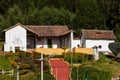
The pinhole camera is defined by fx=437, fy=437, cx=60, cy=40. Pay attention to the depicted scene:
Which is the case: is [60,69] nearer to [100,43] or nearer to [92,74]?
[92,74]

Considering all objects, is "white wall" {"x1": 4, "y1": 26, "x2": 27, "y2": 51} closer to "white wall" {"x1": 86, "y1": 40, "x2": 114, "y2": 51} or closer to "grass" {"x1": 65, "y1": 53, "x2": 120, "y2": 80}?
"white wall" {"x1": 86, "y1": 40, "x2": 114, "y2": 51}

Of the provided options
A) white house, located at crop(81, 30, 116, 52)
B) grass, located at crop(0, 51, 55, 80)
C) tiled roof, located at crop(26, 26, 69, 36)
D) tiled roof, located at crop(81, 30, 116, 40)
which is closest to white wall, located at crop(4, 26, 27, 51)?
tiled roof, located at crop(26, 26, 69, 36)

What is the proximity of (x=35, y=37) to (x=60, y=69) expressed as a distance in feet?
59.3

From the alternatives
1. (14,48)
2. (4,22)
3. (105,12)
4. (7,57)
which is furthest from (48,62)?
(105,12)

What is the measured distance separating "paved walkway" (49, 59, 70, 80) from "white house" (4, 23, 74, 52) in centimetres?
1133

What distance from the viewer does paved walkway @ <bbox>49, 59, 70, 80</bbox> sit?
2137 inches

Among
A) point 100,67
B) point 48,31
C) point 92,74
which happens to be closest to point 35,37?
point 48,31

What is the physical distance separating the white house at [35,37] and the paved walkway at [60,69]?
11328mm

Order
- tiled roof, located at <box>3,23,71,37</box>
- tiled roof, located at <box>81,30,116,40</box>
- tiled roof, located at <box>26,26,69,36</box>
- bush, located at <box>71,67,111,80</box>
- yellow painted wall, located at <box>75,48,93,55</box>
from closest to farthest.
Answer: bush, located at <box>71,67,111,80</box>, yellow painted wall, located at <box>75,48,93,55</box>, tiled roof, located at <box>81,30,116,40</box>, tiled roof, located at <box>3,23,71,37</box>, tiled roof, located at <box>26,26,69,36</box>

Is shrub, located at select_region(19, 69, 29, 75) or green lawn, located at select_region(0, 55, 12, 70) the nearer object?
shrub, located at select_region(19, 69, 29, 75)

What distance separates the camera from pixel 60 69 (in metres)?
57.2

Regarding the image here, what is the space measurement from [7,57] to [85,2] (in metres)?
39.9

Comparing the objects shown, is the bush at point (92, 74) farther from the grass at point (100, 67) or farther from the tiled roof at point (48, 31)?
the tiled roof at point (48, 31)

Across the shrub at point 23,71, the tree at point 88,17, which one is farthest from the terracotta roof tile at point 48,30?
the shrub at point 23,71
